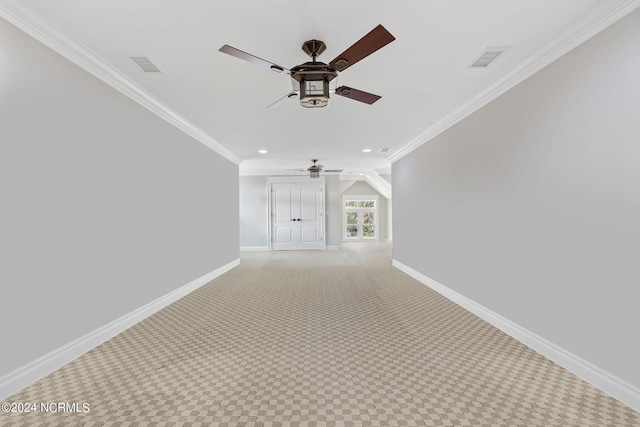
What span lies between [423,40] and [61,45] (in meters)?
2.75

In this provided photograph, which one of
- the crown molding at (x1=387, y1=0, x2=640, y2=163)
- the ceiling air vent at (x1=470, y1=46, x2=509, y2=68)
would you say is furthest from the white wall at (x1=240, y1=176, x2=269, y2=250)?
the ceiling air vent at (x1=470, y1=46, x2=509, y2=68)

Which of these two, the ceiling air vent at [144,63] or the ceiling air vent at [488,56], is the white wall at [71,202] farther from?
the ceiling air vent at [488,56]

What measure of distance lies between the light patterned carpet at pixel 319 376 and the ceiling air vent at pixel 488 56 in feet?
8.25

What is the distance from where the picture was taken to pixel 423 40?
240 cm

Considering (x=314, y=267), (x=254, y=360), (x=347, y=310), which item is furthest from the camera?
(x=314, y=267)

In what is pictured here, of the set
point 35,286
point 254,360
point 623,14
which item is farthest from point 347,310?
point 623,14

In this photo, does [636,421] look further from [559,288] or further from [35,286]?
[35,286]

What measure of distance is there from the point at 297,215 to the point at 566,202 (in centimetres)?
837

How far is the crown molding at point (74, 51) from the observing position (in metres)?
2.00

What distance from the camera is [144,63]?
2742mm

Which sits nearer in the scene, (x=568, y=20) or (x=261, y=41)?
(x=568, y=20)

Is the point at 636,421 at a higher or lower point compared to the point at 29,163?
lower

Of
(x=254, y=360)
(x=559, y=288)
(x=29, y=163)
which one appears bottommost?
(x=254, y=360)

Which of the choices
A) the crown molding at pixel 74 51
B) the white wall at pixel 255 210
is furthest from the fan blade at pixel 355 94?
the white wall at pixel 255 210
